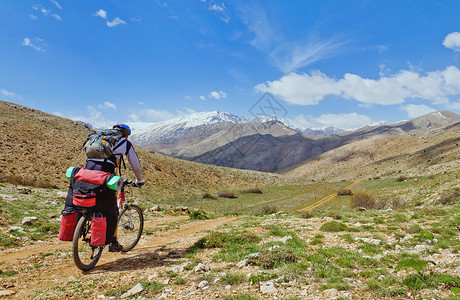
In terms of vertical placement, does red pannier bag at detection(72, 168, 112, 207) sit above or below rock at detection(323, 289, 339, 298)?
above

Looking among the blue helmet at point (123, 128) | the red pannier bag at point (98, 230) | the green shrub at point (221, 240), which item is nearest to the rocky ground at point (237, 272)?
the green shrub at point (221, 240)

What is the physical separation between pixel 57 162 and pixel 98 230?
43885mm

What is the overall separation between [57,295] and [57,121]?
74.0m

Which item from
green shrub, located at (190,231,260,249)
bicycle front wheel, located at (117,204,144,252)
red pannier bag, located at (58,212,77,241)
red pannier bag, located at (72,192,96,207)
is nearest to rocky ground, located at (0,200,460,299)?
green shrub, located at (190,231,260,249)

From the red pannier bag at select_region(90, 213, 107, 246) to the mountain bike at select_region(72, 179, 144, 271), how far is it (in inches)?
8.2

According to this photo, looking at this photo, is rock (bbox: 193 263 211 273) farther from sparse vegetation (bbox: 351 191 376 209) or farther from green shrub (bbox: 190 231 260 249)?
sparse vegetation (bbox: 351 191 376 209)

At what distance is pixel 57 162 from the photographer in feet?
136

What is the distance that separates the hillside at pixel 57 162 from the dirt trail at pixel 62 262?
2392 cm

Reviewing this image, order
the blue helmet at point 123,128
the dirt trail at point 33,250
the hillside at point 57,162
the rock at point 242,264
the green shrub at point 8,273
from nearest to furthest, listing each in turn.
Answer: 1. the green shrub at point 8,273
2. the rock at point 242,264
3. the blue helmet at point 123,128
4. the dirt trail at point 33,250
5. the hillside at point 57,162

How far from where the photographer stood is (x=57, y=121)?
64500 millimetres

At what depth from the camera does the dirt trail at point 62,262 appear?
592 centimetres

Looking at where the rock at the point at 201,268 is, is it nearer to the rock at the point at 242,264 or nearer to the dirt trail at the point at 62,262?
the rock at the point at 242,264

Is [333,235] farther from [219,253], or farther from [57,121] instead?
[57,121]

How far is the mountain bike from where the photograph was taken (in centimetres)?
633
